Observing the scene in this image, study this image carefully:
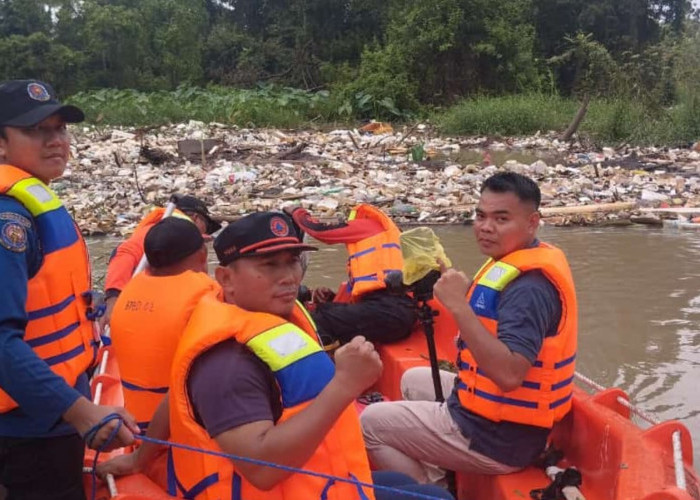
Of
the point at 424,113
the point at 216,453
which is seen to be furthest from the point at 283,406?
the point at 424,113

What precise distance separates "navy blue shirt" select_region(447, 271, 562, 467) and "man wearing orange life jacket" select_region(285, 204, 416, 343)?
1.47m

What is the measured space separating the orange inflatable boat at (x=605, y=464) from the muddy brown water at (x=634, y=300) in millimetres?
1927

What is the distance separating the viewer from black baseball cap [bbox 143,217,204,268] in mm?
2455

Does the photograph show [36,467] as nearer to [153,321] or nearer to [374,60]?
[153,321]

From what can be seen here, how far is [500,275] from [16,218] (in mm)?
1475

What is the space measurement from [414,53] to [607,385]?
20172 millimetres

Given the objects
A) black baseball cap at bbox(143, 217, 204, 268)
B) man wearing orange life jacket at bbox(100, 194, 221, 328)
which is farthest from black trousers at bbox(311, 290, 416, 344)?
black baseball cap at bbox(143, 217, 204, 268)

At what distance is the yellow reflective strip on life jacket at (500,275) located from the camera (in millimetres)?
2420

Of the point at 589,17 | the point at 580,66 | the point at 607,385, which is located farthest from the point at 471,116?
the point at 607,385

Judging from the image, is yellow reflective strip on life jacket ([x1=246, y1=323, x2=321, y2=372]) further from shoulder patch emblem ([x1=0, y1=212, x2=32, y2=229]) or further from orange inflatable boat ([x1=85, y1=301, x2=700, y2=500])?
shoulder patch emblem ([x1=0, y1=212, x2=32, y2=229])

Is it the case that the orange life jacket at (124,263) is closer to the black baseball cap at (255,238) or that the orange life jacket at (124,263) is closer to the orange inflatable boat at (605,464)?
the orange inflatable boat at (605,464)

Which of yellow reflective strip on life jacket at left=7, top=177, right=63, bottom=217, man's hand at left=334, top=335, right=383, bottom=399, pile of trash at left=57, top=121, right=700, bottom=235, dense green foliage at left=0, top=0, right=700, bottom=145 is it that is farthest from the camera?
dense green foliage at left=0, top=0, right=700, bottom=145

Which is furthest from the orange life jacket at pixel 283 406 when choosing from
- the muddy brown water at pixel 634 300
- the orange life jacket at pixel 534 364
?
the muddy brown water at pixel 634 300

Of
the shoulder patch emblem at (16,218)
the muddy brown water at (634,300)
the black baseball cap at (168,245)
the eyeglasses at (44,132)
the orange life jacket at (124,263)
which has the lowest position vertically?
the muddy brown water at (634,300)
